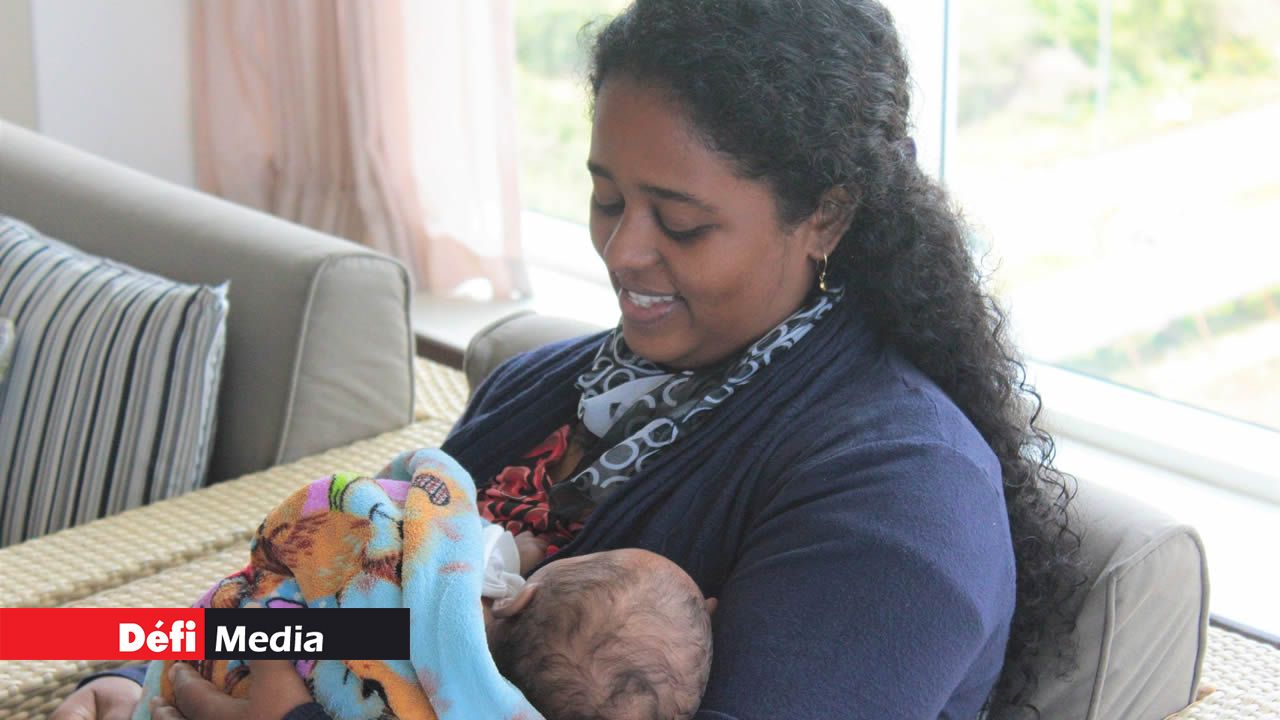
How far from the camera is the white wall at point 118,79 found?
152 inches

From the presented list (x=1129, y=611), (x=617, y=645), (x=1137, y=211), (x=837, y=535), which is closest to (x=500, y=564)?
(x=617, y=645)

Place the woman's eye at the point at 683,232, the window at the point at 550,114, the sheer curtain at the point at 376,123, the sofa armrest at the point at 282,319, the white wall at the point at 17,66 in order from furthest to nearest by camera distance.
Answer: the window at the point at 550,114, the white wall at the point at 17,66, the sheer curtain at the point at 376,123, the sofa armrest at the point at 282,319, the woman's eye at the point at 683,232

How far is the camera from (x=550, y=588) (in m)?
1.24

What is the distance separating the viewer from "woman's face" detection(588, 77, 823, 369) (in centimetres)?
136

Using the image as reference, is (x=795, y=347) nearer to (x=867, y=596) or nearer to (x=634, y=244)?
(x=634, y=244)

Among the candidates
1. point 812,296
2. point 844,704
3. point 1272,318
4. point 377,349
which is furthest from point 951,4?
point 844,704

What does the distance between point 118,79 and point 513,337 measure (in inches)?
97.6

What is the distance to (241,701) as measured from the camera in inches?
50.9

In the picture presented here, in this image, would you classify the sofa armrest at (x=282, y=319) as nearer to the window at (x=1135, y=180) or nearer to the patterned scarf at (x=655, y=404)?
the patterned scarf at (x=655, y=404)

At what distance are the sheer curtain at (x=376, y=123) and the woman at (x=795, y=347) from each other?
6.86ft

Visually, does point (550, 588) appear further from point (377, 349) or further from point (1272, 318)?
point (1272, 318)

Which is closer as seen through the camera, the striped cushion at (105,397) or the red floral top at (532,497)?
the red floral top at (532,497)

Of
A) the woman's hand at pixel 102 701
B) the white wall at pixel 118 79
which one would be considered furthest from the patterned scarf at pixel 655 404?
the white wall at pixel 118 79

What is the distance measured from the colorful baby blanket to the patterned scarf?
17cm
